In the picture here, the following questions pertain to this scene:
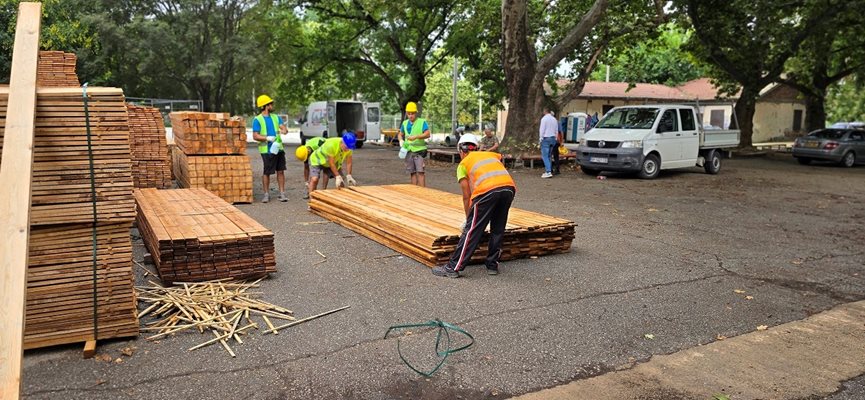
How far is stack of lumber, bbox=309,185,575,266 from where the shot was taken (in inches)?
269

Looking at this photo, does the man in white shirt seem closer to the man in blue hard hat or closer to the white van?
the man in blue hard hat

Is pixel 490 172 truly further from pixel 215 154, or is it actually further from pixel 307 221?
pixel 215 154

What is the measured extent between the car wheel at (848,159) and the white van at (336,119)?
19.6 metres

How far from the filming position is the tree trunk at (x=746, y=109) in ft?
83.1

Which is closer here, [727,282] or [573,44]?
[727,282]

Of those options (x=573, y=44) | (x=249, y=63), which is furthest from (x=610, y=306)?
(x=249, y=63)

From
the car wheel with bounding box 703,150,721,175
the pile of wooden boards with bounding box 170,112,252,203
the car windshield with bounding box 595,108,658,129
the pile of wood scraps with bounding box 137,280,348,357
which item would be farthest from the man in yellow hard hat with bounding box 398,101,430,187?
the car wheel with bounding box 703,150,721,175

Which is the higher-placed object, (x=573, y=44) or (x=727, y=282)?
(x=573, y=44)

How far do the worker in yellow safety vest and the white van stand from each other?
78.3 ft

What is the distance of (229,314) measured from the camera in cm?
509

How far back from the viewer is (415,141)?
1117 centimetres

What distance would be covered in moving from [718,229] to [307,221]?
627 centimetres

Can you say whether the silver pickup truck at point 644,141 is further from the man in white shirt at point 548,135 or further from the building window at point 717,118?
the building window at point 717,118

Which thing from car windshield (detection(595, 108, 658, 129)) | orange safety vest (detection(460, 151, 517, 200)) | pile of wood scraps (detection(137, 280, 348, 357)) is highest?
car windshield (detection(595, 108, 658, 129))
